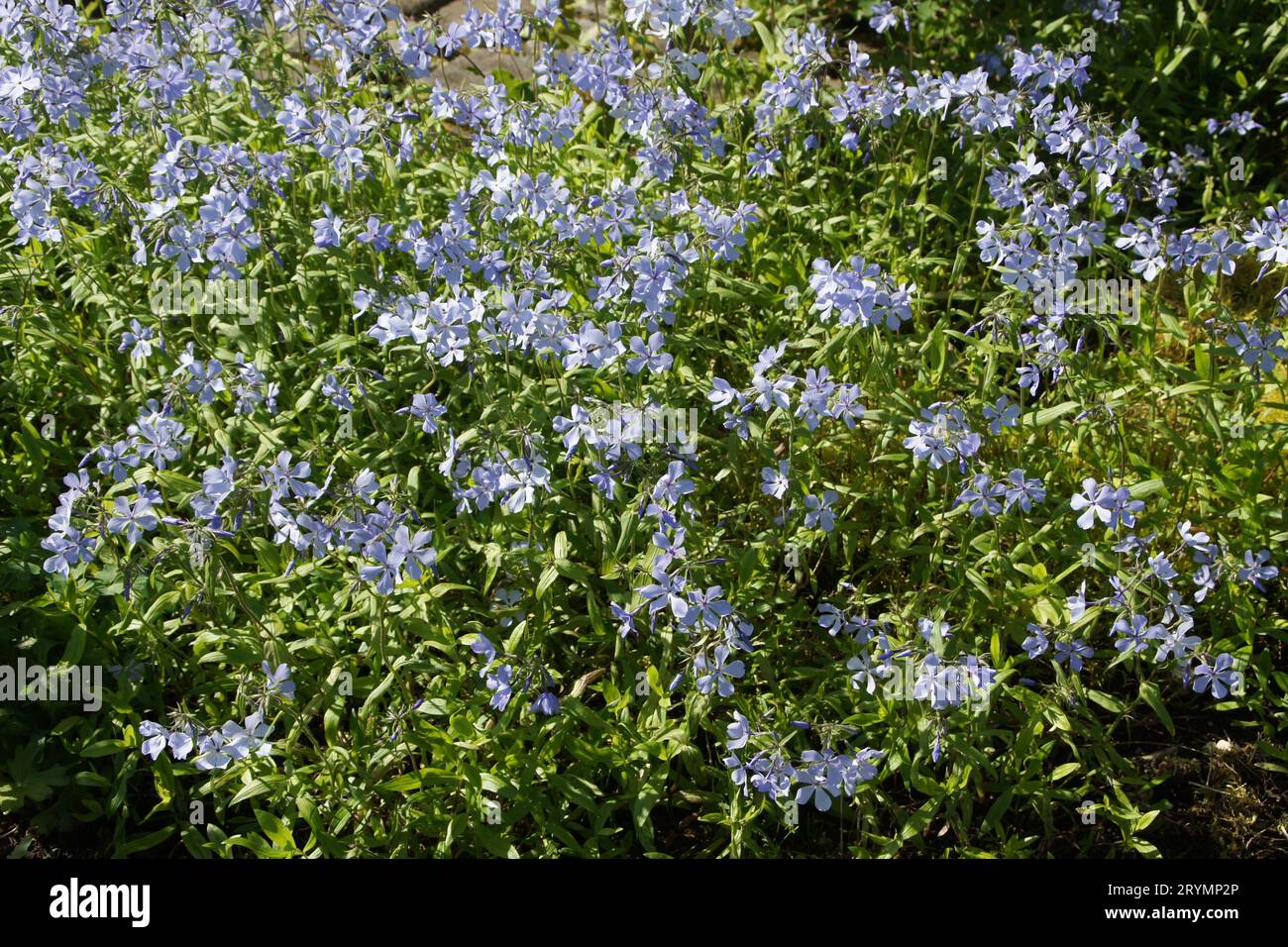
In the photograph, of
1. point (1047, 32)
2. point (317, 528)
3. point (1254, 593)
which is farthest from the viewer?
point (1047, 32)

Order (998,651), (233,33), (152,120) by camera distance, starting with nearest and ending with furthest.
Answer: (998,651) → (152,120) → (233,33)

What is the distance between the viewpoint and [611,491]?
3357mm

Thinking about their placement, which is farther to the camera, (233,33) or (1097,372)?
(233,33)

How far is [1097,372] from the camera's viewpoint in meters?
4.22

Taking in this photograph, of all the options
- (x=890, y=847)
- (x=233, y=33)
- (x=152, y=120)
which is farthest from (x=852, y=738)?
(x=233, y=33)

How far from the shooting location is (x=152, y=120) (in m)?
4.18

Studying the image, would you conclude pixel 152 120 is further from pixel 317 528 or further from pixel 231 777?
pixel 231 777

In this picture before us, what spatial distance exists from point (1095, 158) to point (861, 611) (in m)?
1.61

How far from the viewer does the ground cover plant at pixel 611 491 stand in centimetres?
331

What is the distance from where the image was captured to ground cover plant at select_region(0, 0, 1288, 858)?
331 centimetres

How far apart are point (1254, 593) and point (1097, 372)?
0.88m

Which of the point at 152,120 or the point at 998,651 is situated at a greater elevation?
the point at 152,120

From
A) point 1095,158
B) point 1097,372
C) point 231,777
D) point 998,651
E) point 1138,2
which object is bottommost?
point 231,777

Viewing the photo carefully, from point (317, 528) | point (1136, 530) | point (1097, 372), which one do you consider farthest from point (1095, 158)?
point (317, 528)
